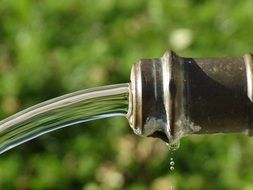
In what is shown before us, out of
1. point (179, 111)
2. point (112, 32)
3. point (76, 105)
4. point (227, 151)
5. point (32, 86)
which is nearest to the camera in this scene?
point (179, 111)

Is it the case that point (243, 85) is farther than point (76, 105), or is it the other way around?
point (76, 105)

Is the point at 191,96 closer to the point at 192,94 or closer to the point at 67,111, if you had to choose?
the point at 192,94

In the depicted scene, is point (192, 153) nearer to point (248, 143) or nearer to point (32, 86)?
point (248, 143)

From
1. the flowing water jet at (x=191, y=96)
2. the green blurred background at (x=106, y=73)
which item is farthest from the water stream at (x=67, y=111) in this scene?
the green blurred background at (x=106, y=73)

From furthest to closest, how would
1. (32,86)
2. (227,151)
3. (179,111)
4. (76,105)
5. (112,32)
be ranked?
(112,32)
(32,86)
(227,151)
(76,105)
(179,111)

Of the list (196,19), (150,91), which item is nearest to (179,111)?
(150,91)
